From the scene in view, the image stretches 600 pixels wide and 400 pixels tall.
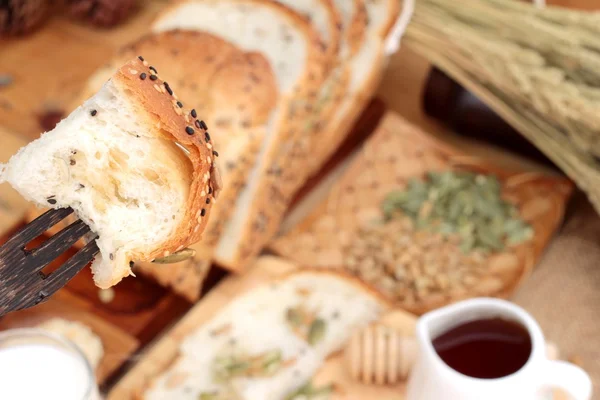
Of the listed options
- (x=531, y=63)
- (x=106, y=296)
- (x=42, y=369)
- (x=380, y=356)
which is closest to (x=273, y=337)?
(x=380, y=356)

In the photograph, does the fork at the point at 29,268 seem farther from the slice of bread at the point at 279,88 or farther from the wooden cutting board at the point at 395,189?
the wooden cutting board at the point at 395,189

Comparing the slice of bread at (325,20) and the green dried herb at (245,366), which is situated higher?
the slice of bread at (325,20)

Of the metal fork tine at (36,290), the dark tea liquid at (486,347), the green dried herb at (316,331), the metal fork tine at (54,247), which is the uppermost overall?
the metal fork tine at (54,247)

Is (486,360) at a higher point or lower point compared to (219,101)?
lower

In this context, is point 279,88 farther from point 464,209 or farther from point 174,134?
point 174,134

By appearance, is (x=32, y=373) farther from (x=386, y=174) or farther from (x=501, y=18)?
(x=501, y=18)

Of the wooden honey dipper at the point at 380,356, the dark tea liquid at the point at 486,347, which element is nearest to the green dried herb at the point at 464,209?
the wooden honey dipper at the point at 380,356

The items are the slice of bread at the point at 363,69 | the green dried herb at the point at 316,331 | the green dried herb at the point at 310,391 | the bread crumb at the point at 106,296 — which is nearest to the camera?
the green dried herb at the point at 310,391
